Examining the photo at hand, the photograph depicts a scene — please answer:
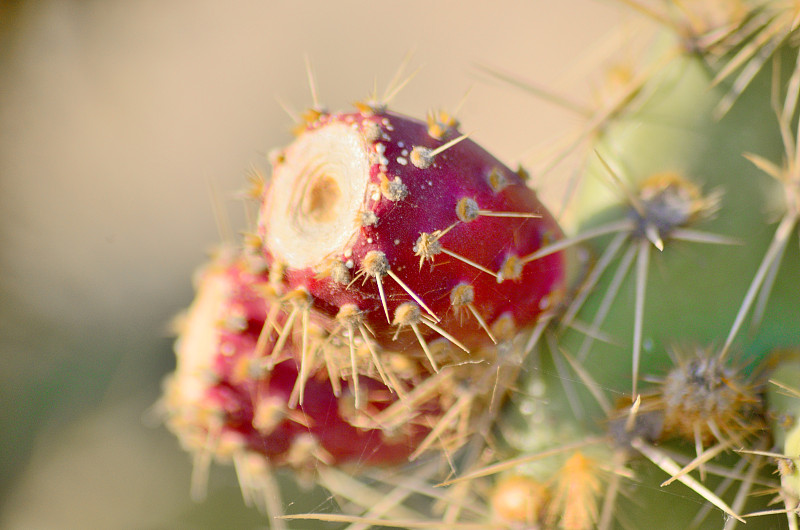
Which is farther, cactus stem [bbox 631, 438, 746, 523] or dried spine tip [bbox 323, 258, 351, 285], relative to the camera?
cactus stem [bbox 631, 438, 746, 523]

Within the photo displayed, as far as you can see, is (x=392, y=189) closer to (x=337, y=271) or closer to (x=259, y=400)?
(x=337, y=271)

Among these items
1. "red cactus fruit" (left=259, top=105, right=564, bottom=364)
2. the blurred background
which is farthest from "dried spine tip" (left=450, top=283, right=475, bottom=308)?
the blurred background

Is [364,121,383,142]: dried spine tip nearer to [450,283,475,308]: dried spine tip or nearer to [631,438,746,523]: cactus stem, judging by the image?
[450,283,475,308]: dried spine tip

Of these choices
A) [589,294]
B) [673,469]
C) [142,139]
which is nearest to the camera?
[673,469]

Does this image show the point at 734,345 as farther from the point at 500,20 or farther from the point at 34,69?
the point at 34,69

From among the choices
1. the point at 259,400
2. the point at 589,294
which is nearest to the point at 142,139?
the point at 259,400

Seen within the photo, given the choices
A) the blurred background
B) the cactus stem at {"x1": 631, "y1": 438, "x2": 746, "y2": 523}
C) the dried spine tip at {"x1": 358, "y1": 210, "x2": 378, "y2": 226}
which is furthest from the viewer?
the blurred background

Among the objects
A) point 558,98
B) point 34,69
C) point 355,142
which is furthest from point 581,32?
point 34,69
